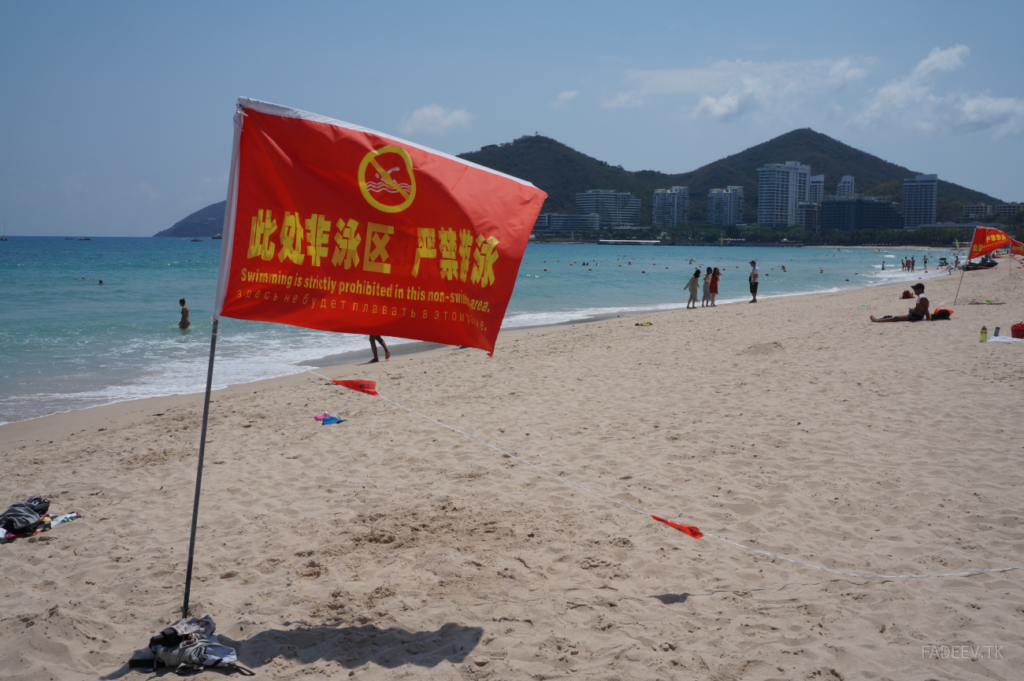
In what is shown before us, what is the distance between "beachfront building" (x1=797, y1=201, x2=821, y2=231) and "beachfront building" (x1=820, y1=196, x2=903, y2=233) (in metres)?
7.53

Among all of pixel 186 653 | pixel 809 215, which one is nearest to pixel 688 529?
pixel 186 653

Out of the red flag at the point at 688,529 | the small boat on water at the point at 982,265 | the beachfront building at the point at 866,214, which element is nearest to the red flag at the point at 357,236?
the red flag at the point at 688,529

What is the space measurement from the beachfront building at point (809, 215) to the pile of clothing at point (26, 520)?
666 feet

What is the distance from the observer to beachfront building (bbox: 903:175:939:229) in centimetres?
17388

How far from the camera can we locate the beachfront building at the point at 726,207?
637 ft

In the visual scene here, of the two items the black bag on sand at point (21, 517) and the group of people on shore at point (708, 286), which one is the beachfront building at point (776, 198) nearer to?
the group of people on shore at point (708, 286)

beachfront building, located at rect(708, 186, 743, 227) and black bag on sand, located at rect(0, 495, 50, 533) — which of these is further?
beachfront building, located at rect(708, 186, 743, 227)

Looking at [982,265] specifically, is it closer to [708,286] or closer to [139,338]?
[708,286]

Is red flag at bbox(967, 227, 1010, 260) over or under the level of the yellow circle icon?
over

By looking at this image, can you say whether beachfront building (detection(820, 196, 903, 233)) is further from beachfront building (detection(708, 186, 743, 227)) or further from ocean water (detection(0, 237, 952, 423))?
ocean water (detection(0, 237, 952, 423))

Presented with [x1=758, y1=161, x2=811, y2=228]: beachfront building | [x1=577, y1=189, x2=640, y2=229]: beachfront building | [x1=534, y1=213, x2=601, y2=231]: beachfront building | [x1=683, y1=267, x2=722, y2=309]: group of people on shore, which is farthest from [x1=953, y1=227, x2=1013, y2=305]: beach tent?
[x1=758, y1=161, x2=811, y2=228]: beachfront building

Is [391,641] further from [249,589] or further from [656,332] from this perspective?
[656,332]

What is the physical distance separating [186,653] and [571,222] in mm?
173883

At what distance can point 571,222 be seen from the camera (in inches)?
6791
